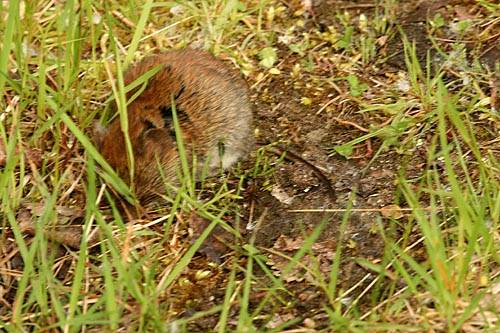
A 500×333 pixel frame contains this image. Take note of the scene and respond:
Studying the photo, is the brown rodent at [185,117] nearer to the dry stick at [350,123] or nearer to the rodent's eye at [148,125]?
the rodent's eye at [148,125]

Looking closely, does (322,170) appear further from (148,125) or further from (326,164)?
(148,125)

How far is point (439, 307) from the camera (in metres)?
3.32

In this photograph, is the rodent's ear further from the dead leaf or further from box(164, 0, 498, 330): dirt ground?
the dead leaf

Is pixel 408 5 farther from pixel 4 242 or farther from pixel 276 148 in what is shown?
pixel 4 242

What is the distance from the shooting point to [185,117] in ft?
14.2

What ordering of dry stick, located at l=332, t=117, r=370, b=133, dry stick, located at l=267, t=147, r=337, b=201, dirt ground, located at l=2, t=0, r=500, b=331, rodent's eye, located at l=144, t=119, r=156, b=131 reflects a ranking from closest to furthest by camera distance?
dirt ground, located at l=2, t=0, r=500, b=331 → rodent's eye, located at l=144, t=119, r=156, b=131 → dry stick, located at l=267, t=147, r=337, b=201 → dry stick, located at l=332, t=117, r=370, b=133

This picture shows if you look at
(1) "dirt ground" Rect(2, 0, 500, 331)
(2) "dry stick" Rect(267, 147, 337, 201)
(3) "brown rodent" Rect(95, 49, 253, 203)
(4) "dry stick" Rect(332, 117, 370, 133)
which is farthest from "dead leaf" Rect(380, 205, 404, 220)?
(3) "brown rodent" Rect(95, 49, 253, 203)

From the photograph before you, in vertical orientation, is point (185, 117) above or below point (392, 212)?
above

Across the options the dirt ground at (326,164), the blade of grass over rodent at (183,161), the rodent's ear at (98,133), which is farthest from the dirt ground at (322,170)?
the rodent's ear at (98,133)

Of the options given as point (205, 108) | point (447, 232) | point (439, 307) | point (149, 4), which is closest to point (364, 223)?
point (447, 232)

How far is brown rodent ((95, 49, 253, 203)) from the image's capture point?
13.2ft

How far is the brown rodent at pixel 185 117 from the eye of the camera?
4027mm

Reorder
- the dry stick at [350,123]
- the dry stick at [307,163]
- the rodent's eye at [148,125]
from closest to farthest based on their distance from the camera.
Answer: the rodent's eye at [148,125] → the dry stick at [307,163] → the dry stick at [350,123]

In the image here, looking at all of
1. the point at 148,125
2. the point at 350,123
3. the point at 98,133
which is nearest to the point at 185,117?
the point at 148,125
